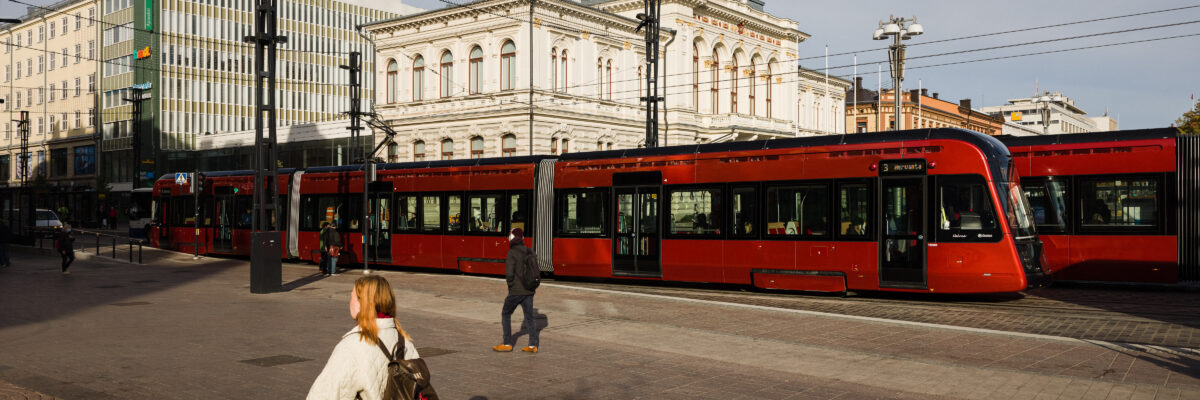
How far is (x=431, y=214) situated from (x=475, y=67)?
26.1 meters

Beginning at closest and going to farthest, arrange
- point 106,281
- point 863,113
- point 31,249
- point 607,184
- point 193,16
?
1. point 607,184
2. point 106,281
3. point 31,249
4. point 193,16
5. point 863,113

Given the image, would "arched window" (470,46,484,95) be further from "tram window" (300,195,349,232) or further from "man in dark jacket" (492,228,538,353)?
"man in dark jacket" (492,228,538,353)

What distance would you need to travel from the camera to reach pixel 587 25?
50.3 m

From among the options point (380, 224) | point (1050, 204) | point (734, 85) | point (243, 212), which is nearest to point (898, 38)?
point (1050, 204)

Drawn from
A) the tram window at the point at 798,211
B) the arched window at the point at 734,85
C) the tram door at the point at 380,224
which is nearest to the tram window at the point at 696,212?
the tram window at the point at 798,211

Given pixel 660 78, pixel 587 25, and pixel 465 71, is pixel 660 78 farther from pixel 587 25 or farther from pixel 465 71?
pixel 465 71

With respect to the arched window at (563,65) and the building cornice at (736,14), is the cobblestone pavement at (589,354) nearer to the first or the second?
the arched window at (563,65)

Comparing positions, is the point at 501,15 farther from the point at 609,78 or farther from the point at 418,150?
the point at 418,150

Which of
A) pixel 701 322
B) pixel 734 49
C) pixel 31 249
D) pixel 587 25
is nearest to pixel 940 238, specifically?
pixel 701 322

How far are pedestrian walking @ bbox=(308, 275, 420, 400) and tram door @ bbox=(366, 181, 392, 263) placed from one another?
20750 millimetres

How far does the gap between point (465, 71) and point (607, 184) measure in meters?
30.5

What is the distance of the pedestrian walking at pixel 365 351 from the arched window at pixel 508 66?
42943 millimetres

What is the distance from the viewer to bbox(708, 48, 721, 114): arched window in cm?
5912

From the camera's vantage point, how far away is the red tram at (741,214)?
1577 cm
